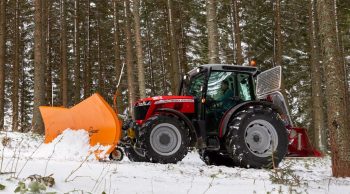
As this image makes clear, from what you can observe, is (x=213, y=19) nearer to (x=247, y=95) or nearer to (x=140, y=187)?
(x=247, y=95)

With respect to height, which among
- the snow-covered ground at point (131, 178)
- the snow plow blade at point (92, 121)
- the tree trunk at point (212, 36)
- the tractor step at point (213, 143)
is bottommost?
the snow-covered ground at point (131, 178)

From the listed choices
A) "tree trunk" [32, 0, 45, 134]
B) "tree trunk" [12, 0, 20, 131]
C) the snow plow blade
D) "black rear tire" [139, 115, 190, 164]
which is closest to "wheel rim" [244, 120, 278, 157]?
"black rear tire" [139, 115, 190, 164]

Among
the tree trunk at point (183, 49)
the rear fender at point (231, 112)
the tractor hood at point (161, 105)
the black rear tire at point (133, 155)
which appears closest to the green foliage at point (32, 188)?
the tractor hood at point (161, 105)

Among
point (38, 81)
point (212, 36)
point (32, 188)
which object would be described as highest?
point (212, 36)

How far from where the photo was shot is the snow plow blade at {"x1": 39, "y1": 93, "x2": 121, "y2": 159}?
719 cm

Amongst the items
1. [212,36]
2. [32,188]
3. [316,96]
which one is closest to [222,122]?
[212,36]

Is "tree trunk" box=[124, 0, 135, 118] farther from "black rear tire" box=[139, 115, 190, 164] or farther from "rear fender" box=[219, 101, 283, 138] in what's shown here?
"black rear tire" box=[139, 115, 190, 164]

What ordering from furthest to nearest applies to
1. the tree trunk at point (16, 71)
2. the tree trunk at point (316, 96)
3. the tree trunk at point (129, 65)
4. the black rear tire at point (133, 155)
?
the tree trunk at point (16, 71) → the tree trunk at point (316, 96) → the tree trunk at point (129, 65) → the black rear tire at point (133, 155)

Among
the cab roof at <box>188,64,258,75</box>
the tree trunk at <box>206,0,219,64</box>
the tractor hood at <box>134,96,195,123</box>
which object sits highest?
the tree trunk at <box>206,0,219,64</box>

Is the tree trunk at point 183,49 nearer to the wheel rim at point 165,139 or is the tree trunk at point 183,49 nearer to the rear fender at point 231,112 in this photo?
the rear fender at point 231,112

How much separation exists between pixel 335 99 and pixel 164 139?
2.90 meters

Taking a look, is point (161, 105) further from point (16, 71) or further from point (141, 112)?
point (16, 71)

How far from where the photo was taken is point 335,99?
685 cm

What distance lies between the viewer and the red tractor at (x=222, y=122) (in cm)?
750
